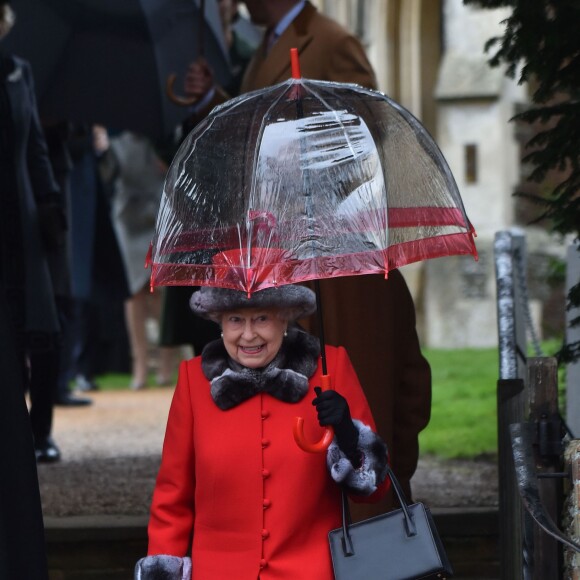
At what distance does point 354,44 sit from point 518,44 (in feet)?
2.85

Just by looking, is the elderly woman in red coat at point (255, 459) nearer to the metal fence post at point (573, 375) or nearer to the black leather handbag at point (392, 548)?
the black leather handbag at point (392, 548)

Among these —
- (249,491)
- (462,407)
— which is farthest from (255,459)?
(462,407)

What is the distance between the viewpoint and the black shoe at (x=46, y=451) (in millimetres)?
9094

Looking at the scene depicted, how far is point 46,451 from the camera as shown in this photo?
916cm

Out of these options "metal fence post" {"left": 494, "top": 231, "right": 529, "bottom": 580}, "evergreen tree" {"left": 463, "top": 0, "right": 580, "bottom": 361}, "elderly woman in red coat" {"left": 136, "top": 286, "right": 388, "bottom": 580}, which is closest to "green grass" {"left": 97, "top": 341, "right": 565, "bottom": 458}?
"metal fence post" {"left": 494, "top": 231, "right": 529, "bottom": 580}

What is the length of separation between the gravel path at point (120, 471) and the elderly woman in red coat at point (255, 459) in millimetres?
2745

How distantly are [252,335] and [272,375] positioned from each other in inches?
4.8

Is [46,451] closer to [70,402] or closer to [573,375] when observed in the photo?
[573,375]

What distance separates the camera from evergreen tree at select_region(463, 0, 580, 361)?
552 cm

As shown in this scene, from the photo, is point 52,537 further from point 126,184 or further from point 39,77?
point 126,184

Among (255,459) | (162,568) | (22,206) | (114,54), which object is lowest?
(162,568)

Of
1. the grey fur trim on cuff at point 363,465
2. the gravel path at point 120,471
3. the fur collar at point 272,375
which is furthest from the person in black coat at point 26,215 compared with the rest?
the grey fur trim on cuff at point 363,465

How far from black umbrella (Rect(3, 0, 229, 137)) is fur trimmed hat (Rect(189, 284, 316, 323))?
3759 mm

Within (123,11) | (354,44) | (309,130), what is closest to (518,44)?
(354,44)
